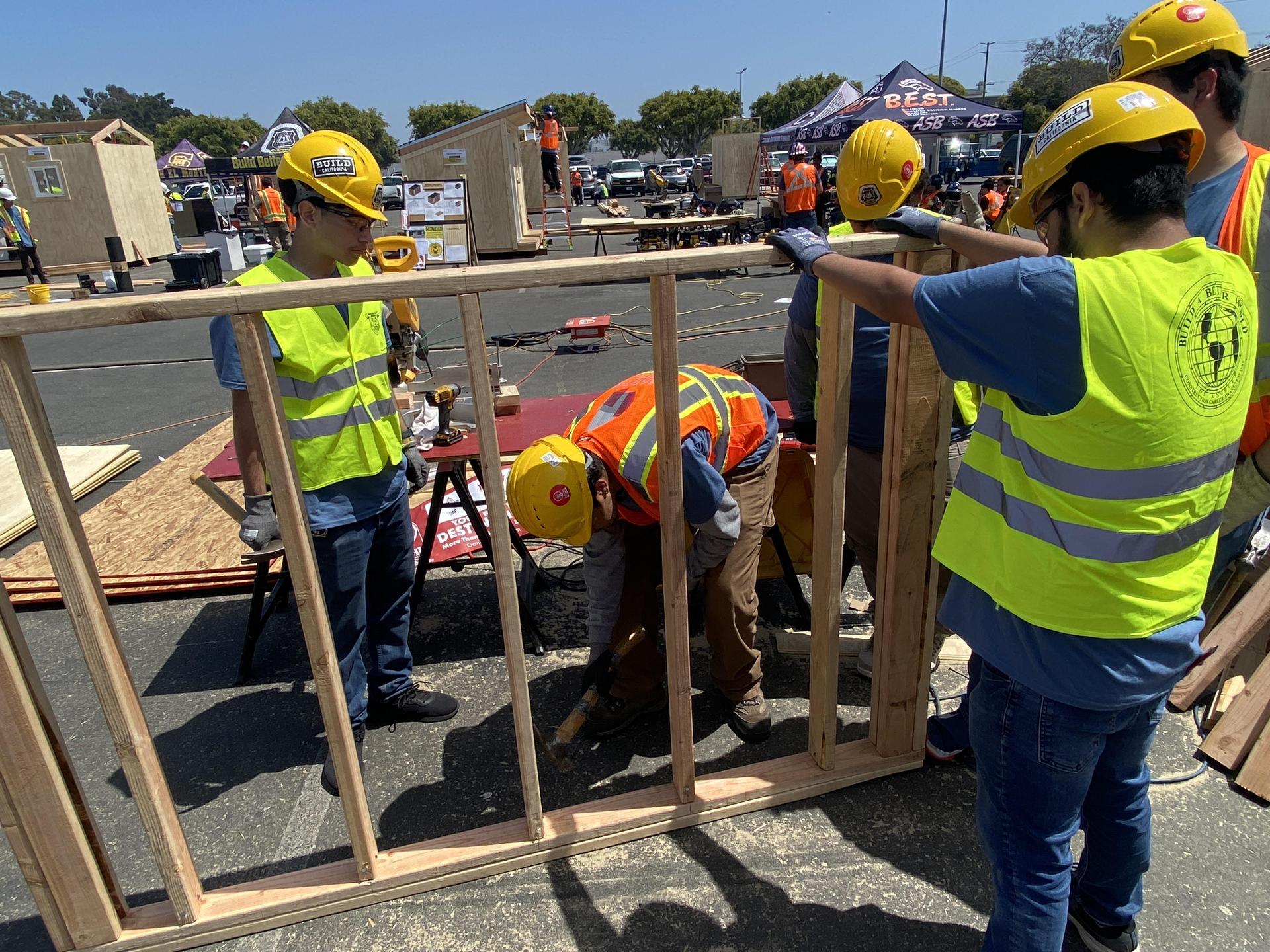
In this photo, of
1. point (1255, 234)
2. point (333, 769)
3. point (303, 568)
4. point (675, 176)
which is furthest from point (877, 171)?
point (675, 176)

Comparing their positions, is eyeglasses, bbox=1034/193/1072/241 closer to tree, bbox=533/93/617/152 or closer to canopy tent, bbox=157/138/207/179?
canopy tent, bbox=157/138/207/179

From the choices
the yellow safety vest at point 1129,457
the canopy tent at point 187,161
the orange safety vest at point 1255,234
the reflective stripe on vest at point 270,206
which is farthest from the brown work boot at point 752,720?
the canopy tent at point 187,161

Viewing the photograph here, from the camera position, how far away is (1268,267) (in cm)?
227

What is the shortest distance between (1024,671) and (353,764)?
1797 millimetres

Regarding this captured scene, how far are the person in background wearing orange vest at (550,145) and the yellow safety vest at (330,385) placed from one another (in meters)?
18.6

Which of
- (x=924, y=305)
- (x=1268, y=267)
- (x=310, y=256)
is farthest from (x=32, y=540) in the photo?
(x=1268, y=267)

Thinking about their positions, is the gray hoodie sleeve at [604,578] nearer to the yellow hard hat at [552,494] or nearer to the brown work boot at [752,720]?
the yellow hard hat at [552,494]

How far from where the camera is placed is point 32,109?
138750 millimetres

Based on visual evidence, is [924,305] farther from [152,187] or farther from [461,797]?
[152,187]

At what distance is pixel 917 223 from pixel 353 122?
89.6 metres

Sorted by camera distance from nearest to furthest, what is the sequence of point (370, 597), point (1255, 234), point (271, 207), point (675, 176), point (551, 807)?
point (1255, 234)
point (551, 807)
point (370, 597)
point (271, 207)
point (675, 176)

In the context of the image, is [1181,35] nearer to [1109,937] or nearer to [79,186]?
[1109,937]

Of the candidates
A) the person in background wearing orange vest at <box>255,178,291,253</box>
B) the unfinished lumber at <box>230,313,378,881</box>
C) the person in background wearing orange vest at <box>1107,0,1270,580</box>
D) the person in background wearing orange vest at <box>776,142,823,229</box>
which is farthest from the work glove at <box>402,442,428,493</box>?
the person in background wearing orange vest at <box>776,142,823,229</box>

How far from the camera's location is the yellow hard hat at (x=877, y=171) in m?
2.95
